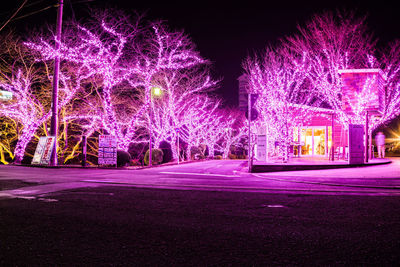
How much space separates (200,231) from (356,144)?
13.4 metres

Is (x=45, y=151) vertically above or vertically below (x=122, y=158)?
above

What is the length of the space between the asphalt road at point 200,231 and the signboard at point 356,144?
875 centimetres

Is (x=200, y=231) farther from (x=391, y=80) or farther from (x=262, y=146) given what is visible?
(x=391, y=80)

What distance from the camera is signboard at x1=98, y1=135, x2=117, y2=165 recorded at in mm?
18188

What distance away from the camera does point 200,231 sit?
4566 millimetres

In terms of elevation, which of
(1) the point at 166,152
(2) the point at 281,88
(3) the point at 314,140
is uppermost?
(2) the point at 281,88

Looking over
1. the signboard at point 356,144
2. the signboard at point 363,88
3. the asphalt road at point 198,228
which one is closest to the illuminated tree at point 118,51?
the signboard at point 363,88

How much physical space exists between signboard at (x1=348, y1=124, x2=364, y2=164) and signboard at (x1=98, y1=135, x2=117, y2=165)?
12.4m

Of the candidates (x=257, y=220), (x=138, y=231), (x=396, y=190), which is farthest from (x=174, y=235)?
(x=396, y=190)

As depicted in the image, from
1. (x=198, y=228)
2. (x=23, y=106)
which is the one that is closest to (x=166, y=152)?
(x=23, y=106)

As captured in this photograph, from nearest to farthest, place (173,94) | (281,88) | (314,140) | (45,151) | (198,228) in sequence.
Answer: (198,228)
(45,151)
(281,88)
(173,94)
(314,140)

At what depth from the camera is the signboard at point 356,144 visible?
15.6 metres

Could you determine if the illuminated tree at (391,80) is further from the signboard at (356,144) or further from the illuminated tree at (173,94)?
the illuminated tree at (173,94)

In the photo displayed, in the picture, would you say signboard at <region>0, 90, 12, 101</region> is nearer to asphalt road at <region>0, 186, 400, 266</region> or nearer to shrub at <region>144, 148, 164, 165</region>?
shrub at <region>144, 148, 164, 165</region>
